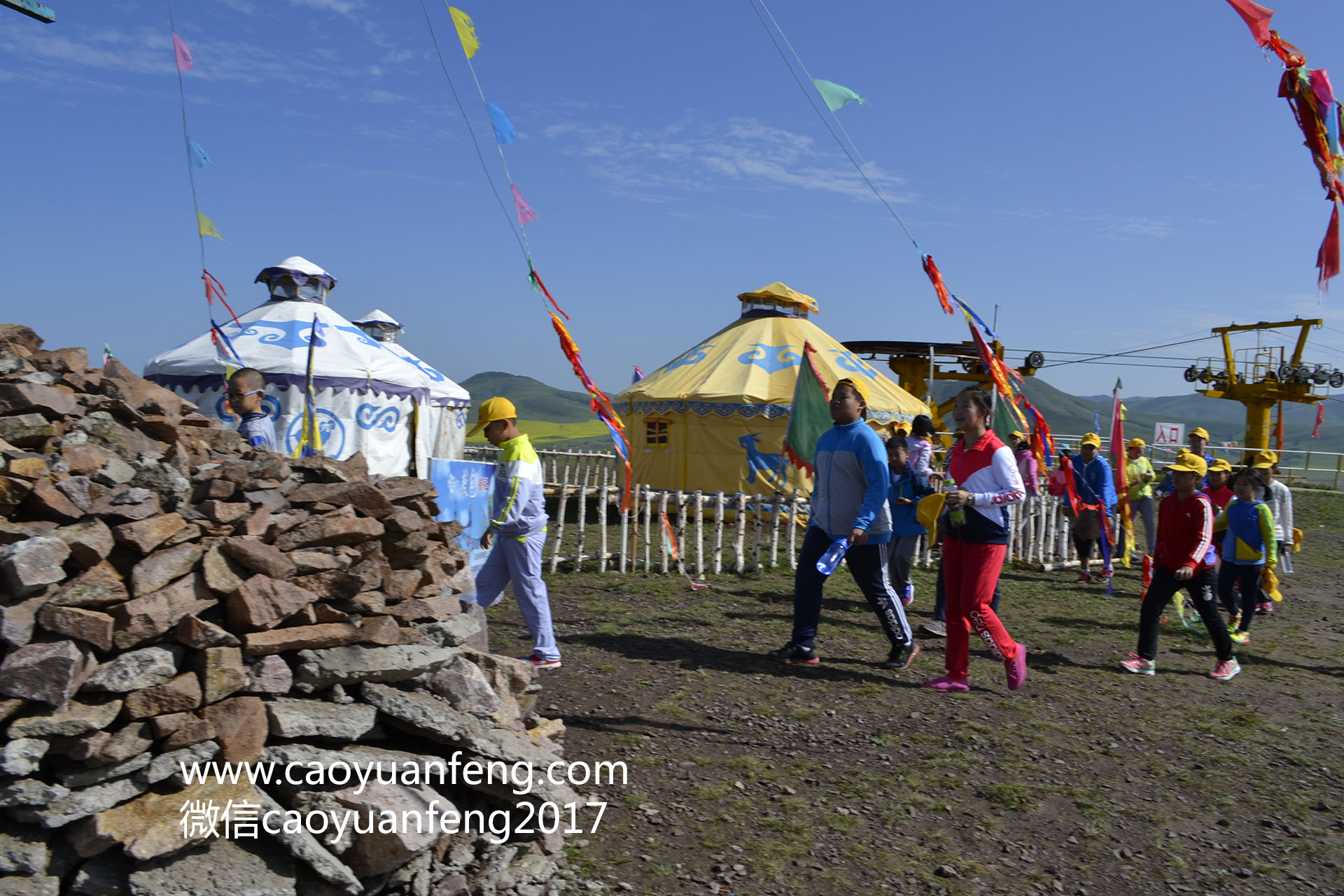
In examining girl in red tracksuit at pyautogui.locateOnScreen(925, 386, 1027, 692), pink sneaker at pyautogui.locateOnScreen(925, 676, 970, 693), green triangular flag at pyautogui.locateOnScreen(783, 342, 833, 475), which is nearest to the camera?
girl in red tracksuit at pyautogui.locateOnScreen(925, 386, 1027, 692)

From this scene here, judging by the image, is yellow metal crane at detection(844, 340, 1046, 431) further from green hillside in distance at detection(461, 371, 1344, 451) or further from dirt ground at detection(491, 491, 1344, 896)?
dirt ground at detection(491, 491, 1344, 896)

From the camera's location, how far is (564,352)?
7.86 metres

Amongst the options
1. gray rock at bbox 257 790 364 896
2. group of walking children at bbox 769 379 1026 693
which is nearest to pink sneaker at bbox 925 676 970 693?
group of walking children at bbox 769 379 1026 693

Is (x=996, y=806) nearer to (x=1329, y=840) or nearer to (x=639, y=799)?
(x=1329, y=840)

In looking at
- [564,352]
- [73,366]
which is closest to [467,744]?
[73,366]

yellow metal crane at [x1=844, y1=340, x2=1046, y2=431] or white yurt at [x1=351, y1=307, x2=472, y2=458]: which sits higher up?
yellow metal crane at [x1=844, y1=340, x2=1046, y2=431]

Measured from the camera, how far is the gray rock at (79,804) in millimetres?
2344

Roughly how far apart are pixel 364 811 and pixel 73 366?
7.60 ft

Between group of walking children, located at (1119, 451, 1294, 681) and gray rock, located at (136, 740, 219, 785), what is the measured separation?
17.6 ft

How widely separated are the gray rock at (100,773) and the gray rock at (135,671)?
0.20m

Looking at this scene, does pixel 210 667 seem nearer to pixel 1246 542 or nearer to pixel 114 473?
pixel 114 473

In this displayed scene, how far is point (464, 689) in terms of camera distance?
10.9 ft

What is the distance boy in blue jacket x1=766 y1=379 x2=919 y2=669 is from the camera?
5.18m

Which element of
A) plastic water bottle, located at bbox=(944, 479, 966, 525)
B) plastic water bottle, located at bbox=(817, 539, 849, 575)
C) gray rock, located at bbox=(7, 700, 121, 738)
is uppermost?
plastic water bottle, located at bbox=(944, 479, 966, 525)
